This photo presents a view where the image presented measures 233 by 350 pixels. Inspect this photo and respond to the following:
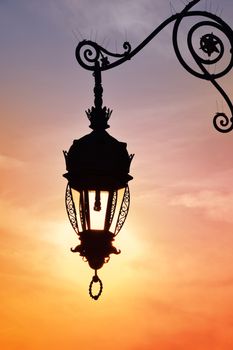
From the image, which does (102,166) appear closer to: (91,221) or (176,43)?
(91,221)

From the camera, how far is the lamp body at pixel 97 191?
24.9 feet

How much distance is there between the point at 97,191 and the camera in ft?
25.2

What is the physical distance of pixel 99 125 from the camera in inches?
323

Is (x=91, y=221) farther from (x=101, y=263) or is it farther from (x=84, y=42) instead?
(x=84, y=42)

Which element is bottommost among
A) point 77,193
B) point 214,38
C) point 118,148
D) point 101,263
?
point 101,263

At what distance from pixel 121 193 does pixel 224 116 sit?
1.40 metres

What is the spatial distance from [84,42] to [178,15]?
1098 millimetres

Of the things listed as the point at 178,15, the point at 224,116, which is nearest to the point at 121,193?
the point at 224,116

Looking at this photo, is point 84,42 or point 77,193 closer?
point 77,193

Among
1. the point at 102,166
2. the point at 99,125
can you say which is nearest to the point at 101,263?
the point at 102,166

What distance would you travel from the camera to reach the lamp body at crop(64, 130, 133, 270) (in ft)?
24.9

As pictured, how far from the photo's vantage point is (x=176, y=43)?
7984mm

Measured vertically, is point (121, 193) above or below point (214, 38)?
below

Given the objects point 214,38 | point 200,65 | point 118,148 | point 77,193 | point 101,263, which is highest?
point 214,38
